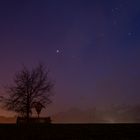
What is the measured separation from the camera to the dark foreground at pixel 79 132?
18500 mm

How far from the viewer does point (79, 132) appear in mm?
20109

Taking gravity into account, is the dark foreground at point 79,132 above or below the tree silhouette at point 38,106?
below

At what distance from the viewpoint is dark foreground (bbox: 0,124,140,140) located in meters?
18.5

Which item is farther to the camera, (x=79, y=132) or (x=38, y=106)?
(x=38, y=106)

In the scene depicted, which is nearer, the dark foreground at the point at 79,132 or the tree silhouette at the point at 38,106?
the dark foreground at the point at 79,132

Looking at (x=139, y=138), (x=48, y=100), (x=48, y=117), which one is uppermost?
(x=48, y=100)

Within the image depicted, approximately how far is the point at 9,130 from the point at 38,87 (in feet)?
80.3

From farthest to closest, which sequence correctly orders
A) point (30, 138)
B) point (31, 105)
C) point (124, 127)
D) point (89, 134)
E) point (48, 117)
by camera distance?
1. point (31, 105)
2. point (48, 117)
3. point (124, 127)
4. point (89, 134)
5. point (30, 138)

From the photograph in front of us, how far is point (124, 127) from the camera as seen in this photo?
2192cm

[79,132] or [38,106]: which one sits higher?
[38,106]

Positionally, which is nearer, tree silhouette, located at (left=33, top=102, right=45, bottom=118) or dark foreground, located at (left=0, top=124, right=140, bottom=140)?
dark foreground, located at (left=0, top=124, right=140, bottom=140)

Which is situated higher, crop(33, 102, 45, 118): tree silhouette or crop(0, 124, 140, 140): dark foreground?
crop(33, 102, 45, 118): tree silhouette

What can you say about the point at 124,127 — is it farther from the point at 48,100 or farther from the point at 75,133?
the point at 48,100

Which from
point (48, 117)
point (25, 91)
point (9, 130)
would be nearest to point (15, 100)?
point (25, 91)
